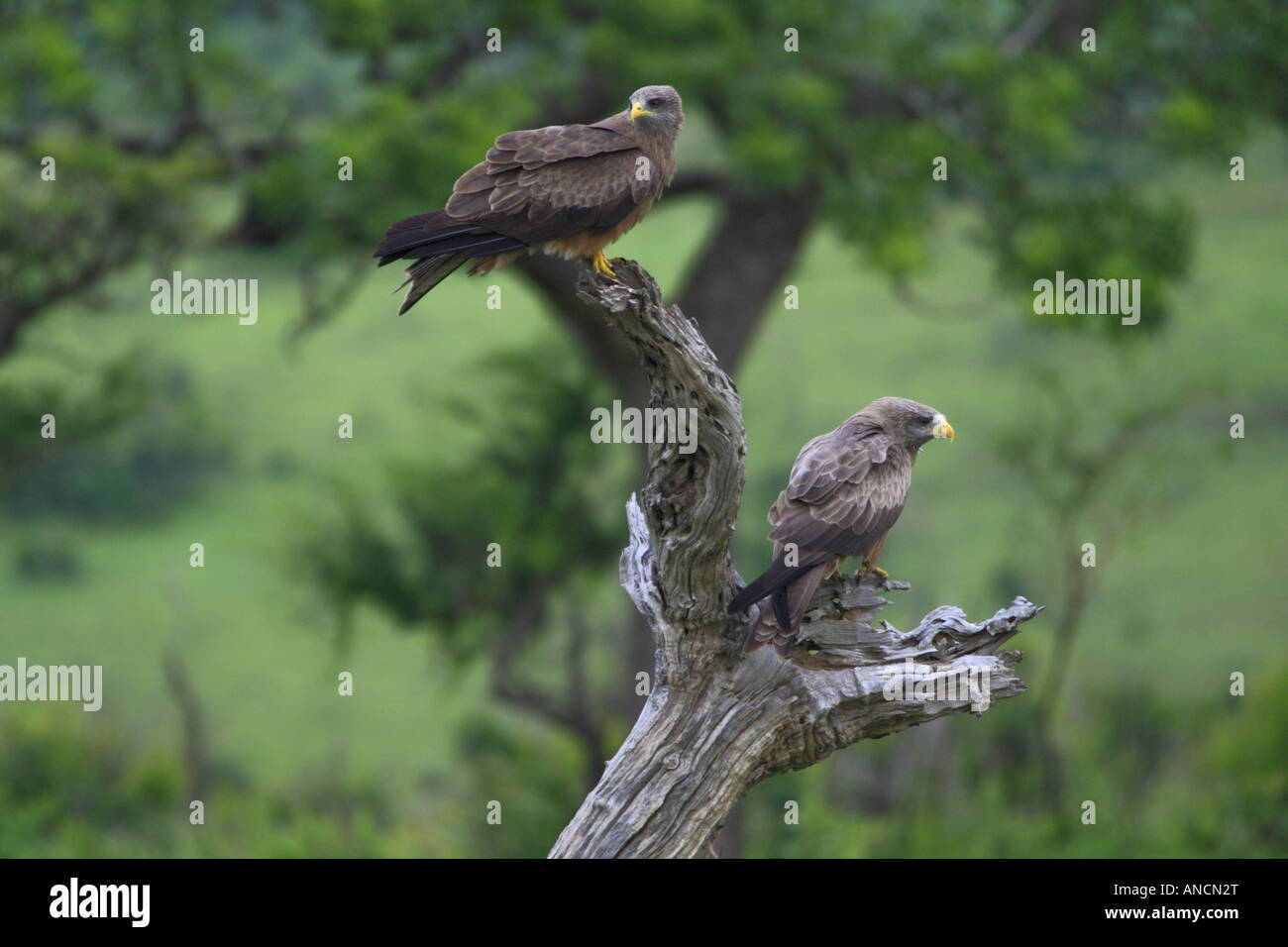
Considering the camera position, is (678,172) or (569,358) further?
(569,358)

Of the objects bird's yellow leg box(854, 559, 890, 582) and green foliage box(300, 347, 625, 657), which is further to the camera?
green foliage box(300, 347, 625, 657)

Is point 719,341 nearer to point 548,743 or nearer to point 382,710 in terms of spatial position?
point 548,743

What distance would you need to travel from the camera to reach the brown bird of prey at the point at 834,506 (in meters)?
4.34

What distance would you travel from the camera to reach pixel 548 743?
12758 mm

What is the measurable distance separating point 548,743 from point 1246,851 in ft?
20.1

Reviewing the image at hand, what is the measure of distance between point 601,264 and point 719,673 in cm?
144

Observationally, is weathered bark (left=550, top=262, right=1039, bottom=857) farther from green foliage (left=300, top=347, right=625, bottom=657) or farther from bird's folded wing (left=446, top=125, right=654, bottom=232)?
green foliage (left=300, top=347, right=625, bottom=657)

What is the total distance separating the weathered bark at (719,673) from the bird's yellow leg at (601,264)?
6 cm

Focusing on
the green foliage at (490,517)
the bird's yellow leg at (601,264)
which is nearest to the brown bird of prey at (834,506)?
the bird's yellow leg at (601,264)

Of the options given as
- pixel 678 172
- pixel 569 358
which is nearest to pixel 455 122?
pixel 678 172

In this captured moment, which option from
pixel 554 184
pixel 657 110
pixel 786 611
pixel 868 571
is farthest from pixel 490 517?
pixel 786 611

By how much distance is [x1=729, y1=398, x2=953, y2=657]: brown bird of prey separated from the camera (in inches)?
171

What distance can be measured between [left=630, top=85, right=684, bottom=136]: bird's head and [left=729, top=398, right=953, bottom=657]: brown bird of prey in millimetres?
1337

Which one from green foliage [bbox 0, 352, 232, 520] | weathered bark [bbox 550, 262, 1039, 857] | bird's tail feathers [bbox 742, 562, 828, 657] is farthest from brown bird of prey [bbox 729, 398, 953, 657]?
green foliage [bbox 0, 352, 232, 520]
